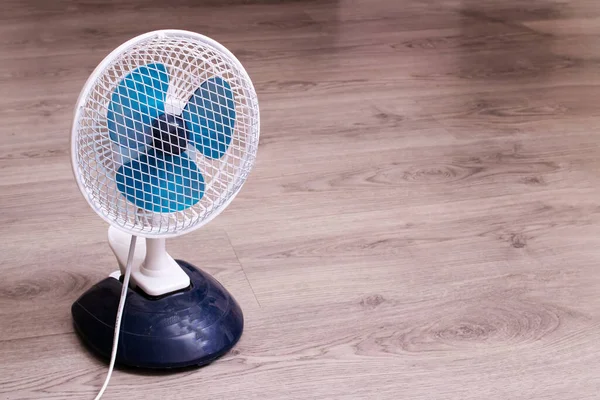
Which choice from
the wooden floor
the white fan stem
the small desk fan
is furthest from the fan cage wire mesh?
the wooden floor

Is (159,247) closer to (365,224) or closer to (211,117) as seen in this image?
(211,117)

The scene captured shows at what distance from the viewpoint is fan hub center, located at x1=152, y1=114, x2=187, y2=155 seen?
1217mm

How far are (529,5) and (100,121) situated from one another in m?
2.93

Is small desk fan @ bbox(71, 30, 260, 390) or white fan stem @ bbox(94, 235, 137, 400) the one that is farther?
white fan stem @ bbox(94, 235, 137, 400)

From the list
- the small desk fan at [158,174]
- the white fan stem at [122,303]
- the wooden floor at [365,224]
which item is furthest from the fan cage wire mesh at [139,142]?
the wooden floor at [365,224]

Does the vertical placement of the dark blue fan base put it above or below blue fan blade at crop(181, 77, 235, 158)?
below

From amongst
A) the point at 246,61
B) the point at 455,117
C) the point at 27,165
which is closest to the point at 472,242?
the point at 455,117

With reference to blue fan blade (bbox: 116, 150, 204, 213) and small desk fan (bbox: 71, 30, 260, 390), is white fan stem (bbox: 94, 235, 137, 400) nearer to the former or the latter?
small desk fan (bbox: 71, 30, 260, 390)

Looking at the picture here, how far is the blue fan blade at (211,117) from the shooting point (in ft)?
4.09

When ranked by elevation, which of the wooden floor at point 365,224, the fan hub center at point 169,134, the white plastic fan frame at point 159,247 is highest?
the fan hub center at point 169,134

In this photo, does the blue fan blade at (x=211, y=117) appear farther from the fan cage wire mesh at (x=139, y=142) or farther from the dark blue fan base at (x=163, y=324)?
the dark blue fan base at (x=163, y=324)

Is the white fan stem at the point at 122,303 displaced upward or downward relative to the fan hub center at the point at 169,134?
downward

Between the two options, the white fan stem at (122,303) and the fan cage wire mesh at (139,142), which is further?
the white fan stem at (122,303)

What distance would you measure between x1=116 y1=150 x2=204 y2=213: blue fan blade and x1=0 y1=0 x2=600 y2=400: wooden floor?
12.4 inches
